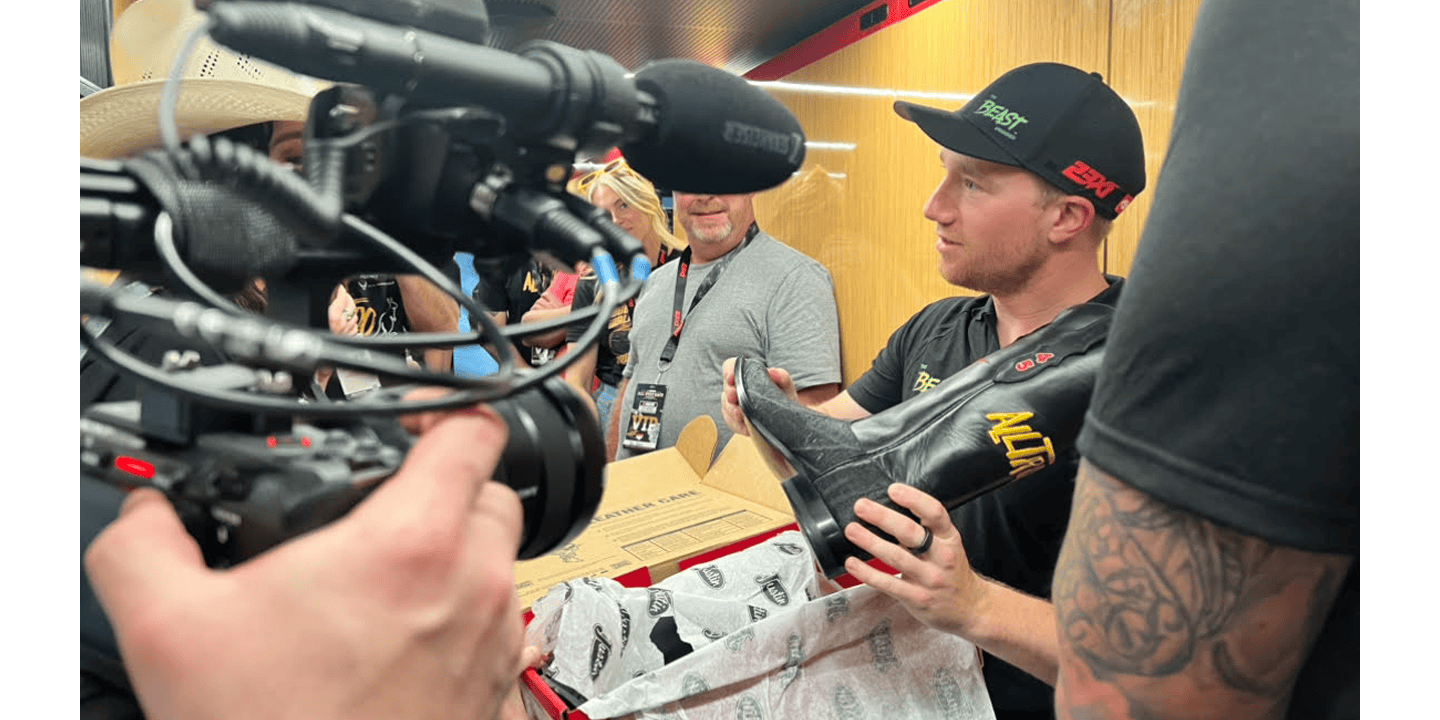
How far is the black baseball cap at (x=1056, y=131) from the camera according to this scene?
100 cm

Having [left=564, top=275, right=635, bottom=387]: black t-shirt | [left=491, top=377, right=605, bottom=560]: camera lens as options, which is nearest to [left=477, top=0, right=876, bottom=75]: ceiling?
[left=491, top=377, right=605, bottom=560]: camera lens

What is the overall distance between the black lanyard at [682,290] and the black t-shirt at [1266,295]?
29.2 inches

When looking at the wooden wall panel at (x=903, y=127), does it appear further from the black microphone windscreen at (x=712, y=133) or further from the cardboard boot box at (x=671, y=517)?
the black microphone windscreen at (x=712, y=133)

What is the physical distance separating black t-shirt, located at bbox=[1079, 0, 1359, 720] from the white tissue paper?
1.72 ft

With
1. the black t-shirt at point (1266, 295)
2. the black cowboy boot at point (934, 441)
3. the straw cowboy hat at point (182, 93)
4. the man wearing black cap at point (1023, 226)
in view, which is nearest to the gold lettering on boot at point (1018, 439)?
the black cowboy boot at point (934, 441)

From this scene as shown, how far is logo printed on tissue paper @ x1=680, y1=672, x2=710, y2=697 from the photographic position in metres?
0.80

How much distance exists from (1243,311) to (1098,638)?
7.2 inches

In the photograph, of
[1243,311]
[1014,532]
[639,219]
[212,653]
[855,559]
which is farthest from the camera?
[1014,532]

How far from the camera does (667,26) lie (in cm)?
60

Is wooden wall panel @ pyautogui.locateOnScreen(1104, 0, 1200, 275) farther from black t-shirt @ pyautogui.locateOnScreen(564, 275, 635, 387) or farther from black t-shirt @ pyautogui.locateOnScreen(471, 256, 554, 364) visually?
black t-shirt @ pyautogui.locateOnScreen(471, 256, 554, 364)

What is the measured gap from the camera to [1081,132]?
1.01 meters

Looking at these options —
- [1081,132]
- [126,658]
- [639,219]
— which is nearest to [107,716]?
[126,658]

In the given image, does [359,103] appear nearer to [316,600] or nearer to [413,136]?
[413,136]

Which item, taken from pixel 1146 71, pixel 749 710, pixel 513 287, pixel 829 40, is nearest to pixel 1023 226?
pixel 829 40
